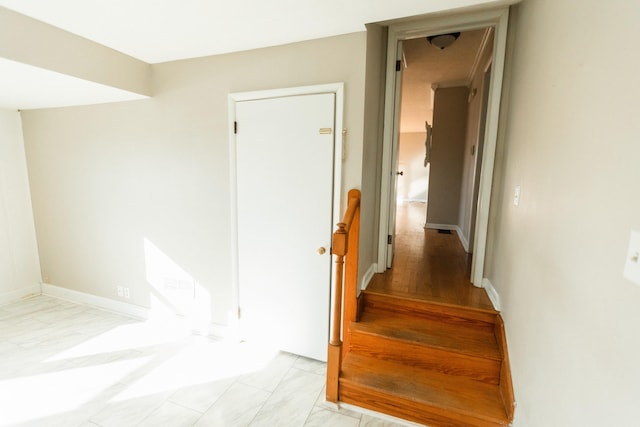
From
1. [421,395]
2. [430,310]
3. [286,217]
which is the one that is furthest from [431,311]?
[286,217]

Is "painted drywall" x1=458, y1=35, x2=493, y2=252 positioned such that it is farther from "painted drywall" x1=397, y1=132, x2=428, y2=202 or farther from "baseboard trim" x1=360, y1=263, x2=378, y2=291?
"painted drywall" x1=397, y1=132, x2=428, y2=202

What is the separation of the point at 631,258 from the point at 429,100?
5650 millimetres

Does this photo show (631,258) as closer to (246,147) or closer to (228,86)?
(246,147)

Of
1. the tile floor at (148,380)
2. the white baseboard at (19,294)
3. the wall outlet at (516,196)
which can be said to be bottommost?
the tile floor at (148,380)

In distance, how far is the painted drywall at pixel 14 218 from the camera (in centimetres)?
314

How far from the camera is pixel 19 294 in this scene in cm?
331

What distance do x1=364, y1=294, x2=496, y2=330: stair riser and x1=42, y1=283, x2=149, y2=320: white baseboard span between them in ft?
7.55

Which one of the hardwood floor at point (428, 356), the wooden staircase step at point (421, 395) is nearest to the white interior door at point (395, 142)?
the hardwood floor at point (428, 356)

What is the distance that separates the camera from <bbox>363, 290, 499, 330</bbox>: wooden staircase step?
1.98 m

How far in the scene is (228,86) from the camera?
2275 millimetres

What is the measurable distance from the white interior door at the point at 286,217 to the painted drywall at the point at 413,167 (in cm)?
809

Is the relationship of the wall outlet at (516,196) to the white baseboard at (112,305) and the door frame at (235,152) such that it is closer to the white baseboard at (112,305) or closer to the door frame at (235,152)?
the door frame at (235,152)

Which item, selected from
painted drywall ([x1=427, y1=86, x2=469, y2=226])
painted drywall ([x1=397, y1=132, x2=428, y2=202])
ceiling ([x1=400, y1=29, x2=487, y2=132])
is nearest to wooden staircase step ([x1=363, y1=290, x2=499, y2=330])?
ceiling ([x1=400, y1=29, x2=487, y2=132])

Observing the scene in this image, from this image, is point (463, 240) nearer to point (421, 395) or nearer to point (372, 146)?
point (372, 146)
